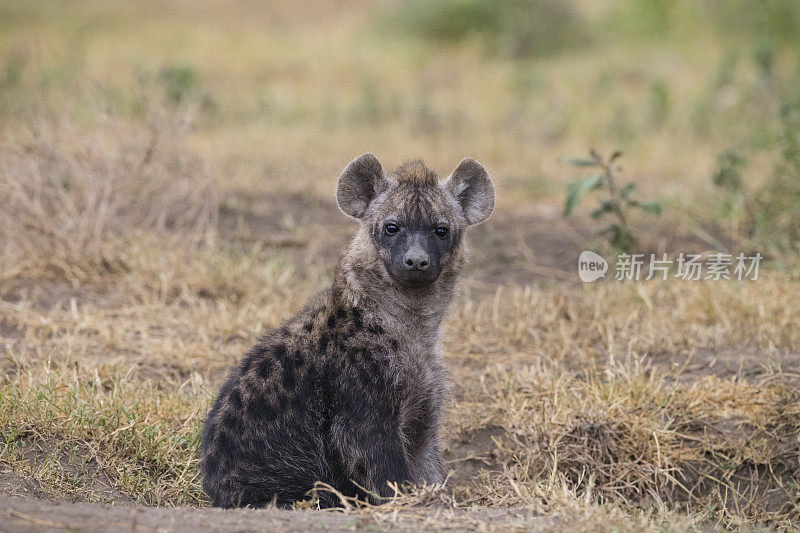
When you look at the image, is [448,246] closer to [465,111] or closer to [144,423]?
[144,423]

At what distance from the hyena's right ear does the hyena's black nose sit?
1.75ft

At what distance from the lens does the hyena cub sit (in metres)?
3.64

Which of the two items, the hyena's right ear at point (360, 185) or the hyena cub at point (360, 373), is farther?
the hyena's right ear at point (360, 185)

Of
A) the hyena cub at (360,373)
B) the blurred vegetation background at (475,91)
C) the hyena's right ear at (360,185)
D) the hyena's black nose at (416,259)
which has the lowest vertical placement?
the hyena cub at (360,373)

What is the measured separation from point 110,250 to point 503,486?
10.9ft

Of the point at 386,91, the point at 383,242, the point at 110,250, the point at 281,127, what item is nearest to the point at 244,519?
the point at 383,242

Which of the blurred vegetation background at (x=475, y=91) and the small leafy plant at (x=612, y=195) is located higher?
the blurred vegetation background at (x=475, y=91)

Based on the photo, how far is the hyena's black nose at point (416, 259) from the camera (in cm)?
373

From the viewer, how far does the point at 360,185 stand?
13.8ft
